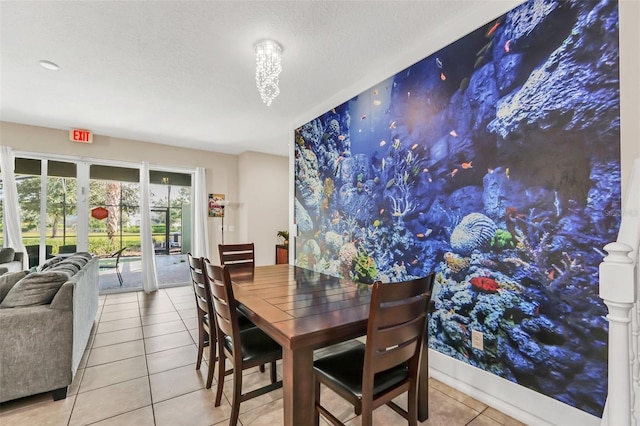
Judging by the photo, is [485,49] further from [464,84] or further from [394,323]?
[394,323]

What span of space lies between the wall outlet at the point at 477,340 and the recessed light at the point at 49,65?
4252mm

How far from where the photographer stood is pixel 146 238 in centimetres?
506

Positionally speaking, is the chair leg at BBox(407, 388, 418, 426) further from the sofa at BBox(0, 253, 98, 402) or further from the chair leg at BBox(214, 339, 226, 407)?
the sofa at BBox(0, 253, 98, 402)

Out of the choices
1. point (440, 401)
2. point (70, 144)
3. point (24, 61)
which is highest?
point (24, 61)

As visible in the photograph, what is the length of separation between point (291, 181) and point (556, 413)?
3472 mm

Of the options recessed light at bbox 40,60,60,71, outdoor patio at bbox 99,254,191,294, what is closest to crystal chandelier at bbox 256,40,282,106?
recessed light at bbox 40,60,60,71

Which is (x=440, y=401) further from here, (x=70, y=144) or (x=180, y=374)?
(x=70, y=144)

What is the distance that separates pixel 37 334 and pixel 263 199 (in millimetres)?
4258

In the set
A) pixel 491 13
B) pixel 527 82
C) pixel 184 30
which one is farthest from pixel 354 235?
pixel 184 30

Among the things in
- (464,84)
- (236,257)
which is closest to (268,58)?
(464,84)

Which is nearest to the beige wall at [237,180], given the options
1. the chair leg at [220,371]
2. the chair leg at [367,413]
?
the chair leg at [220,371]

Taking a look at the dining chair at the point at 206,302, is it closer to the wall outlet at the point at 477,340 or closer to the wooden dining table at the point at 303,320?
the wooden dining table at the point at 303,320

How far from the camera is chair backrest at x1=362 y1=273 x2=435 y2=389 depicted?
1.26 metres

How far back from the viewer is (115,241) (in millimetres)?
5047
